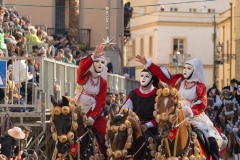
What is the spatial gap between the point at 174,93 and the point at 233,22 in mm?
50122

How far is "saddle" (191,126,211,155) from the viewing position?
16.2 meters

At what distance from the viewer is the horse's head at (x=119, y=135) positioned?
580 inches

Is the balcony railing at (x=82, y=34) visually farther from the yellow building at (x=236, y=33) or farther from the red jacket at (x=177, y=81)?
the red jacket at (x=177, y=81)

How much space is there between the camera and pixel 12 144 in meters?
16.9

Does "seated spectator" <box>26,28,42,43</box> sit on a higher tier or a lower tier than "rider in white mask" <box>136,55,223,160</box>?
higher

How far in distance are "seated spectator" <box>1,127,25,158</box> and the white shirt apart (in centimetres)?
298

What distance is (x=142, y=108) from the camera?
16.2m

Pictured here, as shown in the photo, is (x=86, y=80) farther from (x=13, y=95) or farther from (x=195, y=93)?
(x=13, y=95)

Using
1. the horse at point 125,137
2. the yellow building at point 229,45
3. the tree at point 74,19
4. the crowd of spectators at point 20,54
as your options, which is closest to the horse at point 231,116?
the crowd of spectators at point 20,54

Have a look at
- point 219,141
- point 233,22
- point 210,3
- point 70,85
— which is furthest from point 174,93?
→ point 210,3

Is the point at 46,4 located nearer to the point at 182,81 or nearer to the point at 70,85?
the point at 70,85

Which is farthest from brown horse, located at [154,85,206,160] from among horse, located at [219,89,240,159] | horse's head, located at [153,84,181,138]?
horse, located at [219,89,240,159]

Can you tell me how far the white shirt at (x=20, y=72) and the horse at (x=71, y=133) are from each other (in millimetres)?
4284

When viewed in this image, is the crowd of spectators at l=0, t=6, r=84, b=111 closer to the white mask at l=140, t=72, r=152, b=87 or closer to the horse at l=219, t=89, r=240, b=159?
the white mask at l=140, t=72, r=152, b=87
